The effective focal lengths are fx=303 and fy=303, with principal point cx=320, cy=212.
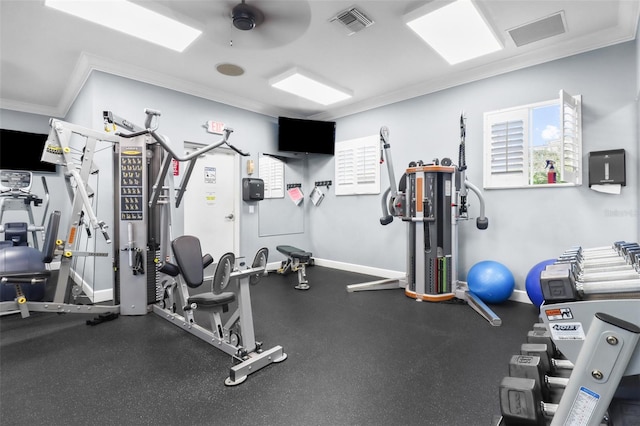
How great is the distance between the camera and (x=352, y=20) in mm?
2852

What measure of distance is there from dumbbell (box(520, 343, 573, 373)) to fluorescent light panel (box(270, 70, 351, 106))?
3.60 m

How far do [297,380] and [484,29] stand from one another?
11.4 feet

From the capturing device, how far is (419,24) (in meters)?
2.84

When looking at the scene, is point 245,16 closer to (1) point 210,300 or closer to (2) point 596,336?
(1) point 210,300

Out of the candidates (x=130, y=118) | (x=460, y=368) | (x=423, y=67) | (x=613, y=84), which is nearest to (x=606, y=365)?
(x=460, y=368)

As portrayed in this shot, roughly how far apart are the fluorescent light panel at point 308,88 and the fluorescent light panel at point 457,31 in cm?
155

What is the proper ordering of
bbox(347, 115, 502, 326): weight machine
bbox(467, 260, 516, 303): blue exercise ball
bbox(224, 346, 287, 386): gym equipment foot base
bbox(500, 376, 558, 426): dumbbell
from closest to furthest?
bbox(500, 376, 558, 426): dumbbell
bbox(224, 346, 287, 386): gym equipment foot base
bbox(467, 260, 516, 303): blue exercise ball
bbox(347, 115, 502, 326): weight machine

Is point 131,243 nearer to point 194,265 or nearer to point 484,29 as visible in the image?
point 194,265

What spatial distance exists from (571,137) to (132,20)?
14.1 feet

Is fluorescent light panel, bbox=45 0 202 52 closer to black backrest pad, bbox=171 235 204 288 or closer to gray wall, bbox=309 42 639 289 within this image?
black backrest pad, bbox=171 235 204 288

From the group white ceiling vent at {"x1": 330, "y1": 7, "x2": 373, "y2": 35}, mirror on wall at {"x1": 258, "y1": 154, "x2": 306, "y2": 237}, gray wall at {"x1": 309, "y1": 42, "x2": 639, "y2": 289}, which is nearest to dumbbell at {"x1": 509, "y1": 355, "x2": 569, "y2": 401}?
gray wall at {"x1": 309, "y1": 42, "x2": 639, "y2": 289}

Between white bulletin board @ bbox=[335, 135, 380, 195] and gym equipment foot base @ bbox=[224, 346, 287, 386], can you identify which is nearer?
gym equipment foot base @ bbox=[224, 346, 287, 386]

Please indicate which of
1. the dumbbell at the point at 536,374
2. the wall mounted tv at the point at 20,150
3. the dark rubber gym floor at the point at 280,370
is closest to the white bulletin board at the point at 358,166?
the dark rubber gym floor at the point at 280,370

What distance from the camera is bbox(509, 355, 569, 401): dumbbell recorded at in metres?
1.22
